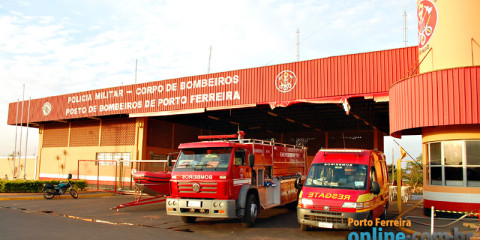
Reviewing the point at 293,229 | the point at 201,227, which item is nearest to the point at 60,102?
the point at 201,227

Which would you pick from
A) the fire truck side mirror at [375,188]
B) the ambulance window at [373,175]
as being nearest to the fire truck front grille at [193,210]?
the fire truck side mirror at [375,188]

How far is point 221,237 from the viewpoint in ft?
32.1

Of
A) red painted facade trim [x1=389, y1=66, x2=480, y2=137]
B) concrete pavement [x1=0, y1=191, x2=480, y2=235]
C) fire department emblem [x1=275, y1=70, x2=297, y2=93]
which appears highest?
fire department emblem [x1=275, y1=70, x2=297, y2=93]

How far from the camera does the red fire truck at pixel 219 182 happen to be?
1059 centimetres

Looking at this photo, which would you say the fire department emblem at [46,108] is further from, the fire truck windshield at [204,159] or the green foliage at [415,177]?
the green foliage at [415,177]

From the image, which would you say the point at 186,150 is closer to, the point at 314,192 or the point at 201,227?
the point at 201,227

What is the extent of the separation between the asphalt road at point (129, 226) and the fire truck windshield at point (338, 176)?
4.38 ft

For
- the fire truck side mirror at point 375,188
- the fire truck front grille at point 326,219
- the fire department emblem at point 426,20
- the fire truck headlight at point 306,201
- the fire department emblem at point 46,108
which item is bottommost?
the fire truck front grille at point 326,219

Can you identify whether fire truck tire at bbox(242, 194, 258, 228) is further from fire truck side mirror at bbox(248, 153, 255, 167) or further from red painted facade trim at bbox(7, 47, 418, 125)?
red painted facade trim at bbox(7, 47, 418, 125)

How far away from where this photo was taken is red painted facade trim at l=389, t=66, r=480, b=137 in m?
12.2

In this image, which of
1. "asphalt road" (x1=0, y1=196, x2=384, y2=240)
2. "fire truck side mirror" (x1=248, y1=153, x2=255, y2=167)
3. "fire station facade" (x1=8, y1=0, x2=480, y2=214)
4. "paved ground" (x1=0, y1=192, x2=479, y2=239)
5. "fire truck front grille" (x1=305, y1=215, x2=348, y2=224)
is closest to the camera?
"fire truck front grille" (x1=305, y1=215, x2=348, y2=224)

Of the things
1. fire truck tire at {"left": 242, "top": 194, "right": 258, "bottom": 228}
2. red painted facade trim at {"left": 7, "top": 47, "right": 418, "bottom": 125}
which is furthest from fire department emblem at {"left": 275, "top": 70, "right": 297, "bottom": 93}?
fire truck tire at {"left": 242, "top": 194, "right": 258, "bottom": 228}

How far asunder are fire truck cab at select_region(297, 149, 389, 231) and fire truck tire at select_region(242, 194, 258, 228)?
1.59 metres

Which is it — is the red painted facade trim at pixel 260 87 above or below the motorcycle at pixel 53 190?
above
